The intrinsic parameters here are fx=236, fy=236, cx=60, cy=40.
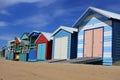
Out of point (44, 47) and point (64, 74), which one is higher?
point (44, 47)

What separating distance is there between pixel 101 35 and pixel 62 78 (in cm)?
1202

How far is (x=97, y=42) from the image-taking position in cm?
1864

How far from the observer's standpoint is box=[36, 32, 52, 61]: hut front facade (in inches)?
1011

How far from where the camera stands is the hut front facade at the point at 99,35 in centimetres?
1730

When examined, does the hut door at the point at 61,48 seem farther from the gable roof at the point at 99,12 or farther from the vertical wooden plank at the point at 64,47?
the gable roof at the point at 99,12

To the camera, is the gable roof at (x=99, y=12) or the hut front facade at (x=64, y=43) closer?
the gable roof at (x=99, y=12)

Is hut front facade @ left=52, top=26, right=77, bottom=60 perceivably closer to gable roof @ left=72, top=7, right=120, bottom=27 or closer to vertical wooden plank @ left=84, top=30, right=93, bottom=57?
gable roof @ left=72, top=7, right=120, bottom=27

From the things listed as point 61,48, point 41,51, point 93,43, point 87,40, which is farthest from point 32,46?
point 93,43

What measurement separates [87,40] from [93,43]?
0.99 metres

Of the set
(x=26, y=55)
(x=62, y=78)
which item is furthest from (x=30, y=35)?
(x=62, y=78)

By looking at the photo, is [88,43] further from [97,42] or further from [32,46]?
[32,46]

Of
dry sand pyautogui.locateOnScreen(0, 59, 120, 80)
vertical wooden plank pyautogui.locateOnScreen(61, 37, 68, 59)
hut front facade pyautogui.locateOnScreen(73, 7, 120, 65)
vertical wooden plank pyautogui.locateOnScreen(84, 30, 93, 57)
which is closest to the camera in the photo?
dry sand pyautogui.locateOnScreen(0, 59, 120, 80)

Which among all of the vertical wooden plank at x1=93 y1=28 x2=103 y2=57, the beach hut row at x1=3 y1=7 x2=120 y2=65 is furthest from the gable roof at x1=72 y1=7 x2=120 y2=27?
the vertical wooden plank at x1=93 y1=28 x2=103 y2=57

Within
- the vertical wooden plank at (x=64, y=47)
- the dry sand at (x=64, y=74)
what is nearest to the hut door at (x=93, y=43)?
the vertical wooden plank at (x=64, y=47)
